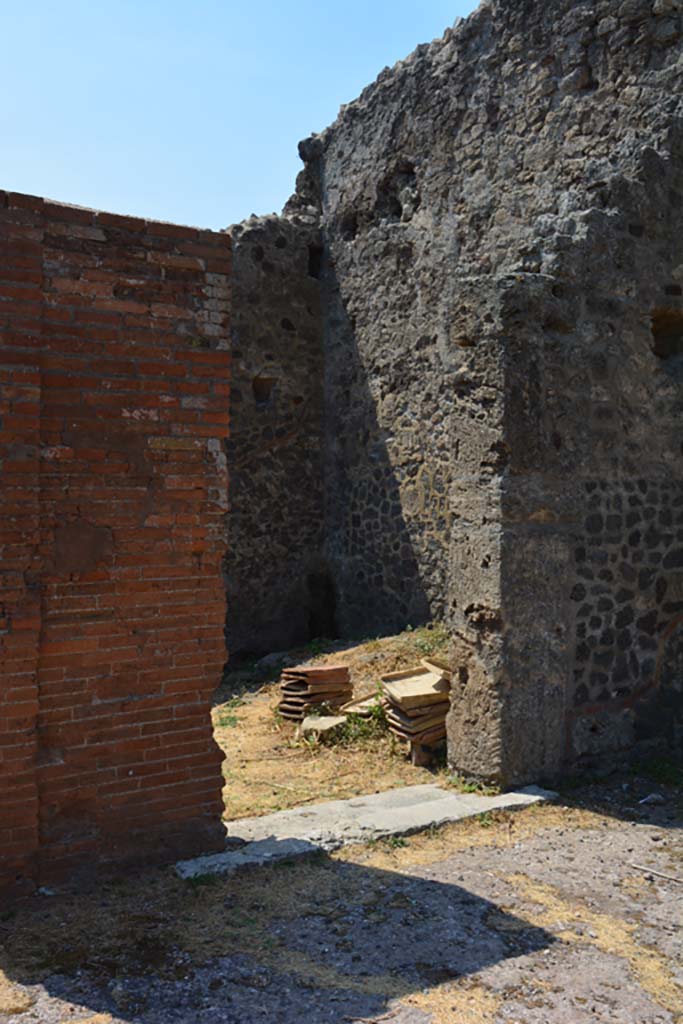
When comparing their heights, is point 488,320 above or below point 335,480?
above

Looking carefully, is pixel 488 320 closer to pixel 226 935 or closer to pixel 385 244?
pixel 226 935

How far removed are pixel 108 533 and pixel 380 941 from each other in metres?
2.18

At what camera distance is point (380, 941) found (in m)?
3.79

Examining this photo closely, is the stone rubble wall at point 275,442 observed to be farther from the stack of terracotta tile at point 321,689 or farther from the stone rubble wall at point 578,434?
the stone rubble wall at point 578,434

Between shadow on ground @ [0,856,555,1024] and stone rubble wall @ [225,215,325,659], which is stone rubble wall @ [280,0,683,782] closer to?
shadow on ground @ [0,856,555,1024]

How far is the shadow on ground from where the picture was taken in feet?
10.6

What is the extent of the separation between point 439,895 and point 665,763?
276 cm

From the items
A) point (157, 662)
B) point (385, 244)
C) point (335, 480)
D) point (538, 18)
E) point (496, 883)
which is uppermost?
point (538, 18)

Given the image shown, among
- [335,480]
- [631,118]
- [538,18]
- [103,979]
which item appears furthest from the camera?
[335,480]

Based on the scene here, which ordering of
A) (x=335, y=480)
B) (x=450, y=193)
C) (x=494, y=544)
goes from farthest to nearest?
(x=335, y=480), (x=450, y=193), (x=494, y=544)

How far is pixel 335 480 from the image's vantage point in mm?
12109

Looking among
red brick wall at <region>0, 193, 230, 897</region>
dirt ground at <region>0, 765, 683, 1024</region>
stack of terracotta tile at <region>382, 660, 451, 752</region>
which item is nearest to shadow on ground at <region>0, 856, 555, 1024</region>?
dirt ground at <region>0, 765, 683, 1024</region>

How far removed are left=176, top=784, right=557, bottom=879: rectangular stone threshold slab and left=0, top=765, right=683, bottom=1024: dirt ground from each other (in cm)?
11

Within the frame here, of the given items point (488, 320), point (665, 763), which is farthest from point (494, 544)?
point (665, 763)
